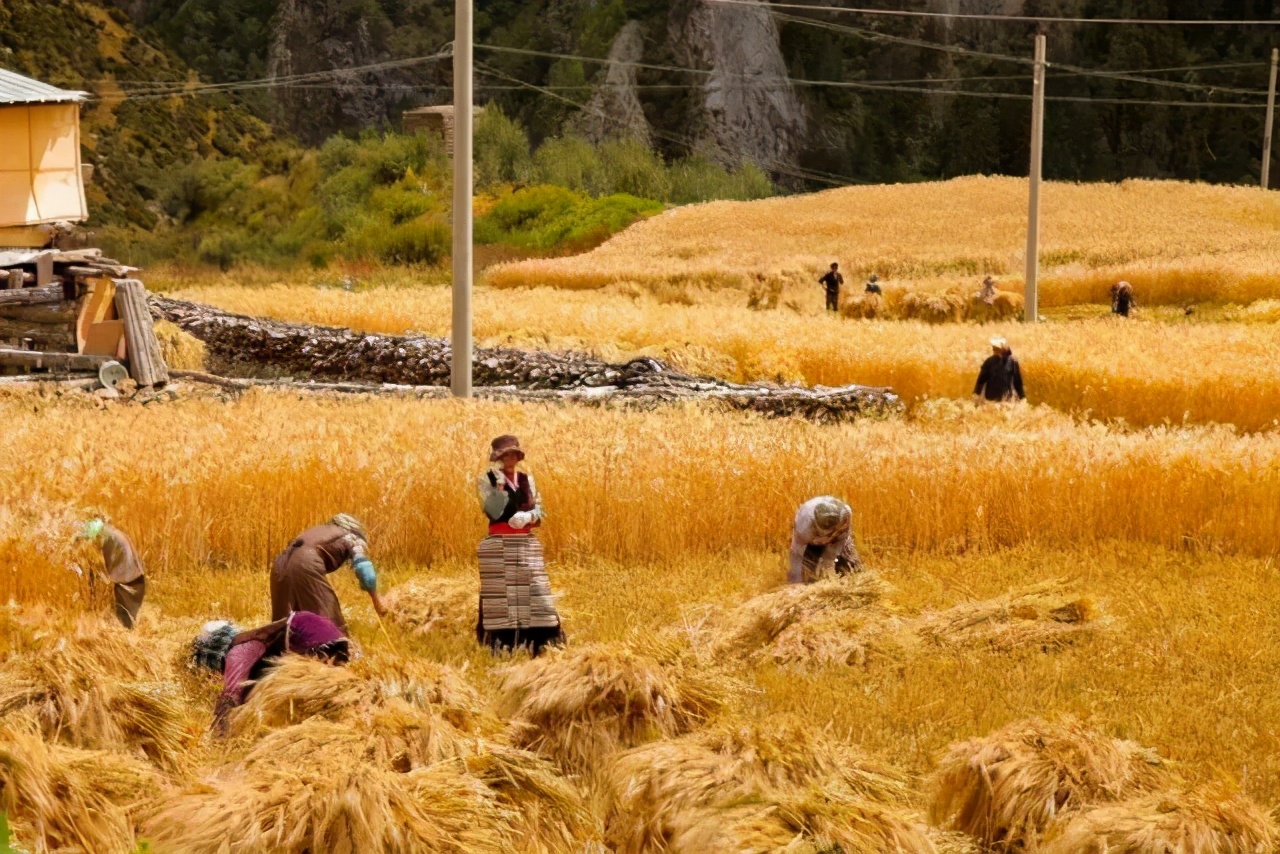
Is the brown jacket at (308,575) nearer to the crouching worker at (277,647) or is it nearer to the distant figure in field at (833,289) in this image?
the crouching worker at (277,647)

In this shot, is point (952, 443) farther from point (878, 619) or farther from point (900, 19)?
point (900, 19)

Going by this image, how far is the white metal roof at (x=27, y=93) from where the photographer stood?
23.5 metres

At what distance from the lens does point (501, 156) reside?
218ft

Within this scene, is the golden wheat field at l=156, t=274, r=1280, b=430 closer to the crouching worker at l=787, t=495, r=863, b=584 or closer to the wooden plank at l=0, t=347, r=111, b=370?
the wooden plank at l=0, t=347, r=111, b=370

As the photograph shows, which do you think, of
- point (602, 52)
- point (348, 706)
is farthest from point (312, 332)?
point (602, 52)

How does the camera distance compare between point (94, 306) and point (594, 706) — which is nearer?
point (594, 706)

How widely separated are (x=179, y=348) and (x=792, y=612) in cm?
2034

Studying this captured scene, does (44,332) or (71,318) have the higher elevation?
(71,318)

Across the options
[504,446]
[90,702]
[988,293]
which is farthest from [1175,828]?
[988,293]

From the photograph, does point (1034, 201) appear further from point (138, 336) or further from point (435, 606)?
point (435, 606)

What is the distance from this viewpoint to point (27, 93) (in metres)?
23.9

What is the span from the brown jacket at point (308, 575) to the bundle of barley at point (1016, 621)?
156 inches

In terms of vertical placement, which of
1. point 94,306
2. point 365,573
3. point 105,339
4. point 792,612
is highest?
point 94,306

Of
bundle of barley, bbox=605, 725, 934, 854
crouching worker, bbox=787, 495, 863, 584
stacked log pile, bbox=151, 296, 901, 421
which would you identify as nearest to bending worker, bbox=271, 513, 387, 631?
bundle of barley, bbox=605, 725, 934, 854
